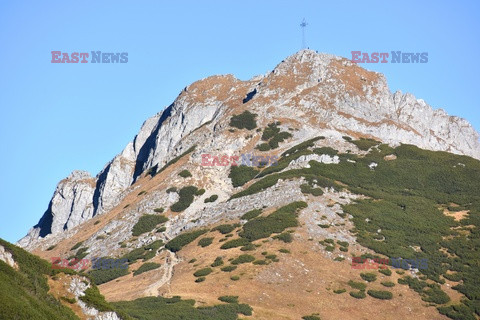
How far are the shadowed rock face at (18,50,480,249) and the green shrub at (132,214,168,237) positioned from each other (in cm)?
Answer: 2211

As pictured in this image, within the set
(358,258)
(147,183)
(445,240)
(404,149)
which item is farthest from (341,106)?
(358,258)

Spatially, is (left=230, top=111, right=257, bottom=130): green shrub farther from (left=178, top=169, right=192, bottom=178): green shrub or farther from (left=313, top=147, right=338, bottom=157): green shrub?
(left=313, top=147, right=338, bottom=157): green shrub

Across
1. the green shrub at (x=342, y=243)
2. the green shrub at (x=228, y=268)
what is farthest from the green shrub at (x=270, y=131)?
the green shrub at (x=228, y=268)

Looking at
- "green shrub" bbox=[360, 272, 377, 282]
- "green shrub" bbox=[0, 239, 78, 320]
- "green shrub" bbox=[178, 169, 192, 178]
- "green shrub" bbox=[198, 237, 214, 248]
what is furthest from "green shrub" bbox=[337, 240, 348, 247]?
"green shrub" bbox=[178, 169, 192, 178]

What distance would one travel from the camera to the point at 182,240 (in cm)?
7288

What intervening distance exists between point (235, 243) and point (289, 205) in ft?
35.7

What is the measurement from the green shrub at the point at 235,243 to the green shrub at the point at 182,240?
→ 321 inches

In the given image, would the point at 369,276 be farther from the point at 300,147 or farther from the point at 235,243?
the point at 300,147

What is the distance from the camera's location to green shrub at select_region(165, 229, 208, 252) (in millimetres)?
71875

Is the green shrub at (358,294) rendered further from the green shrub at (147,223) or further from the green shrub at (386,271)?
the green shrub at (147,223)

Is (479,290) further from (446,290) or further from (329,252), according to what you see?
(329,252)

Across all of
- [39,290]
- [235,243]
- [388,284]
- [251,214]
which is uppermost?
[251,214]

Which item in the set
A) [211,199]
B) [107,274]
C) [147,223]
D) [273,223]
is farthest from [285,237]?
[147,223]

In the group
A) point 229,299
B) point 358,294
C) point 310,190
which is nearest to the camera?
point 229,299
